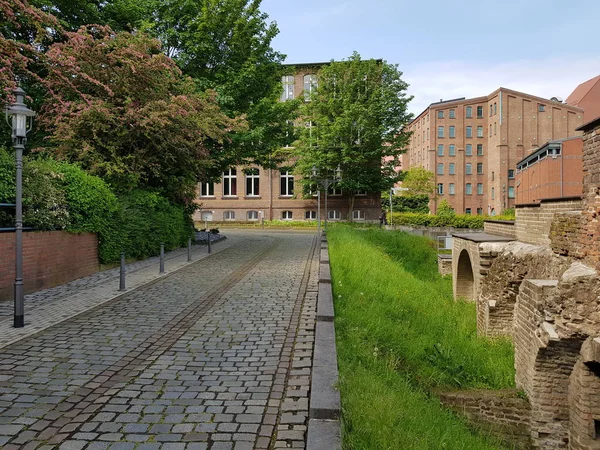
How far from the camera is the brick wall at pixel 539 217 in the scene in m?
7.83

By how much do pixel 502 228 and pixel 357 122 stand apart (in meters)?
23.7

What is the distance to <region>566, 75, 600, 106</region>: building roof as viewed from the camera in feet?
178

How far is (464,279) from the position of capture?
15.5 metres

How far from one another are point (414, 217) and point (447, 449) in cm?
4271

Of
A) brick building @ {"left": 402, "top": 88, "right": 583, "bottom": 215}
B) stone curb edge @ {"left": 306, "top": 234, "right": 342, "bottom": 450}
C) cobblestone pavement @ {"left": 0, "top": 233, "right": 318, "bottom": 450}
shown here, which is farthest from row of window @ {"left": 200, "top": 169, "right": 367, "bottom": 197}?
stone curb edge @ {"left": 306, "top": 234, "right": 342, "bottom": 450}

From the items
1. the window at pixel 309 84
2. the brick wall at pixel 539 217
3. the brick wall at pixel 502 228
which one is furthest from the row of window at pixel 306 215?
the brick wall at pixel 539 217

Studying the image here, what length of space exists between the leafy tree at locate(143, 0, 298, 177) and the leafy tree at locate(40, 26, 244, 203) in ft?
14.9

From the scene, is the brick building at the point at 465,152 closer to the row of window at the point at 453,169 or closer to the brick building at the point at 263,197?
the row of window at the point at 453,169

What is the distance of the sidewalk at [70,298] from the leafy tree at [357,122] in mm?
24009

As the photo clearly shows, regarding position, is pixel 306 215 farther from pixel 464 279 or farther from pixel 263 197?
pixel 464 279

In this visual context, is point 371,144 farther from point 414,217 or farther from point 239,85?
point 239,85

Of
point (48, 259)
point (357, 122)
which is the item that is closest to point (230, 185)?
point (357, 122)

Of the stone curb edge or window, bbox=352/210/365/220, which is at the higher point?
window, bbox=352/210/365/220

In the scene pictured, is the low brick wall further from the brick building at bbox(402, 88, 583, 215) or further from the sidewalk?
the brick building at bbox(402, 88, 583, 215)
